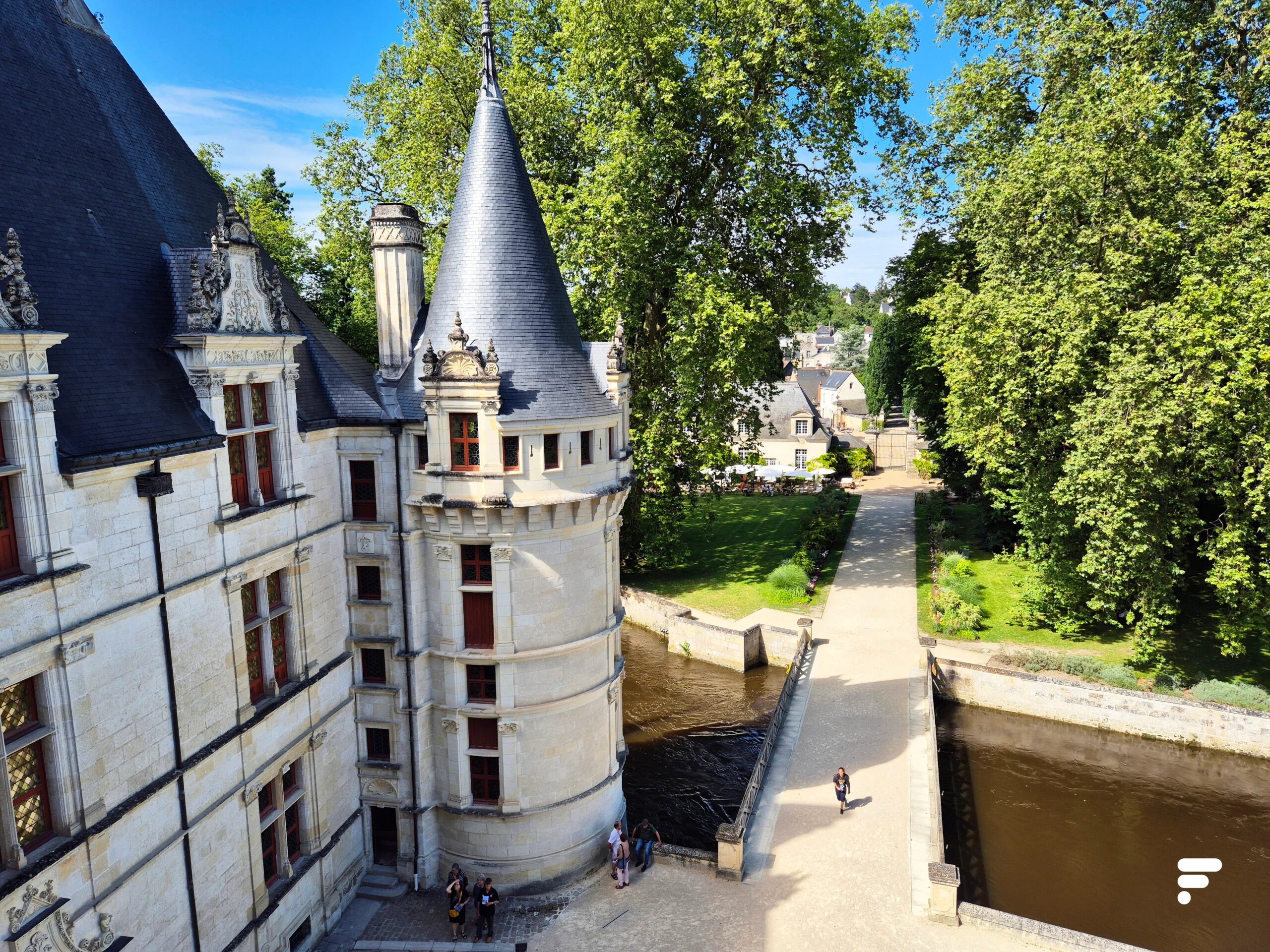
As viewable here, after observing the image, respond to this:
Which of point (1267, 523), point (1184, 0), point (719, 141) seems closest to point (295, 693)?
point (1267, 523)

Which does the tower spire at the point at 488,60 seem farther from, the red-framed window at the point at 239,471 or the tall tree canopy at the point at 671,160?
the tall tree canopy at the point at 671,160

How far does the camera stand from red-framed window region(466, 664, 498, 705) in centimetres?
1805

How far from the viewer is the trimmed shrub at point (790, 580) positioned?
35531 mm

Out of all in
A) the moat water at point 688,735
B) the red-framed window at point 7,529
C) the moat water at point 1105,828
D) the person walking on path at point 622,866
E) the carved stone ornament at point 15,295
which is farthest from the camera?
the moat water at point 688,735

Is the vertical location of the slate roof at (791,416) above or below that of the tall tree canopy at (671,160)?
below

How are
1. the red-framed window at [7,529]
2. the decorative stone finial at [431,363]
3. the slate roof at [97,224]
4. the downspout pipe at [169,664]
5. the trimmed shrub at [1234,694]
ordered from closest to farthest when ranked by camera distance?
the red-framed window at [7,529], the slate roof at [97,224], the downspout pipe at [169,664], the decorative stone finial at [431,363], the trimmed shrub at [1234,694]

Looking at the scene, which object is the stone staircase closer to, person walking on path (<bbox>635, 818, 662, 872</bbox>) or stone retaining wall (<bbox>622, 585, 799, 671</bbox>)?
person walking on path (<bbox>635, 818, 662, 872</bbox>)

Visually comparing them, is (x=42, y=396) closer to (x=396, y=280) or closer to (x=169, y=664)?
(x=169, y=664)

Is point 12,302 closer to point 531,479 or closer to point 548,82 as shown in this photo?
point 531,479

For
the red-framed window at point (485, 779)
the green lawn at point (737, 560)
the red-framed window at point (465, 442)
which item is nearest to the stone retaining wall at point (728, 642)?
the green lawn at point (737, 560)

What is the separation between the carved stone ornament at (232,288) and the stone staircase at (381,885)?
12.6m

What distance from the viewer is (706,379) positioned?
3397cm

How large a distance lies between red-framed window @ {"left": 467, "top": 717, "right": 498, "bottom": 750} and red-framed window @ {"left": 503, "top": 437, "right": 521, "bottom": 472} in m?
5.91

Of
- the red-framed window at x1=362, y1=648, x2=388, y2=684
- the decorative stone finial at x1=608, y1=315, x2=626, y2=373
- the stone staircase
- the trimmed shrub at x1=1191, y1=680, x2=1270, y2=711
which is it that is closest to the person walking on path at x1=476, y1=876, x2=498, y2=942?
the stone staircase
